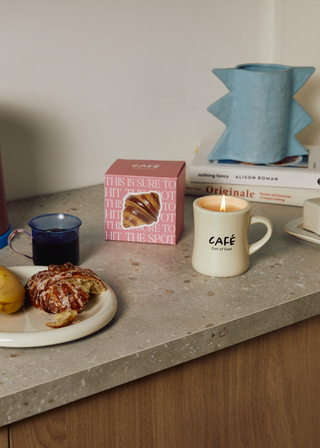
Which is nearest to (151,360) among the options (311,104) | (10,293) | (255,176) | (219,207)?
(10,293)

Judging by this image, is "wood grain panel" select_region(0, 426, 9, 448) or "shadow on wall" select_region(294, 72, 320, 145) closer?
"wood grain panel" select_region(0, 426, 9, 448)

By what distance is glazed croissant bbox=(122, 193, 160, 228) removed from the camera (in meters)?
0.80

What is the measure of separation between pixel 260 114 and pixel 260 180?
15 cm

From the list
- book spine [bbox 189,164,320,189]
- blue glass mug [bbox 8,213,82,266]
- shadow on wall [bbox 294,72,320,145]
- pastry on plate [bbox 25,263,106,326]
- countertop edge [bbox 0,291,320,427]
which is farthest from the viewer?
shadow on wall [bbox 294,72,320,145]

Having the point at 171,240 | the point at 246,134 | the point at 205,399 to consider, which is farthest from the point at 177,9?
the point at 205,399

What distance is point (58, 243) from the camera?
704 mm

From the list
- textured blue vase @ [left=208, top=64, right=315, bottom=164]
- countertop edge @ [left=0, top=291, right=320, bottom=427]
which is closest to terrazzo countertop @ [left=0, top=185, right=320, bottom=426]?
countertop edge @ [left=0, top=291, right=320, bottom=427]

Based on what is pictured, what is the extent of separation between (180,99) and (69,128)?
1.06 feet

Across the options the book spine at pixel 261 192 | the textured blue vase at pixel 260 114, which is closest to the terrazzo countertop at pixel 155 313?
the book spine at pixel 261 192

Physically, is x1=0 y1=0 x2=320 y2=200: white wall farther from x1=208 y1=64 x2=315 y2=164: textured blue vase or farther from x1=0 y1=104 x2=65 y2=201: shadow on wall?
x1=208 y1=64 x2=315 y2=164: textured blue vase

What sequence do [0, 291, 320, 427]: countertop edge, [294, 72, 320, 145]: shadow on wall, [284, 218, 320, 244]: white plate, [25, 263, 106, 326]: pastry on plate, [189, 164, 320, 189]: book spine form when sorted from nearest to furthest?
1. [0, 291, 320, 427]: countertop edge
2. [25, 263, 106, 326]: pastry on plate
3. [284, 218, 320, 244]: white plate
4. [189, 164, 320, 189]: book spine
5. [294, 72, 320, 145]: shadow on wall

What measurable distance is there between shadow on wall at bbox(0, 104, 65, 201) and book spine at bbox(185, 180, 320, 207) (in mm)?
357

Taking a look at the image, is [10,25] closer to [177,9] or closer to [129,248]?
[177,9]

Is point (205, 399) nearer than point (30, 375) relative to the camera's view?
No
